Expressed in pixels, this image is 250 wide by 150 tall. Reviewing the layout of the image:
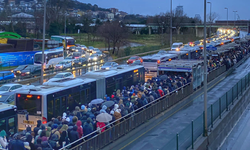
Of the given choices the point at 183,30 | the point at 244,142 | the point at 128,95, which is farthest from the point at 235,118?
the point at 183,30

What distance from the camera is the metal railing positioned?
41.1 feet

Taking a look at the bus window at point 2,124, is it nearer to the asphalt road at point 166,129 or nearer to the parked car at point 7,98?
the asphalt road at point 166,129

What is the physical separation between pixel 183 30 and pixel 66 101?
10128cm

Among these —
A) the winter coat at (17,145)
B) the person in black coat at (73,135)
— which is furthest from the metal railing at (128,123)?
the winter coat at (17,145)

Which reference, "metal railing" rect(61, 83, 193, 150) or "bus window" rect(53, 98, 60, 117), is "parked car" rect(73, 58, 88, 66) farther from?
"bus window" rect(53, 98, 60, 117)

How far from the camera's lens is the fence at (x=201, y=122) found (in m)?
12.0

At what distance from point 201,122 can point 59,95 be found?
685 centimetres

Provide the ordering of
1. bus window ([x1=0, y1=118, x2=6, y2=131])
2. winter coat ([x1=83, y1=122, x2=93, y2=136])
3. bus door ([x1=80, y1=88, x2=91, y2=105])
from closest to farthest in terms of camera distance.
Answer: winter coat ([x1=83, y1=122, x2=93, y2=136])
bus window ([x1=0, y1=118, x2=6, y2=131])
bus door ([x1=80, y1=88, x2=91, y2=105])

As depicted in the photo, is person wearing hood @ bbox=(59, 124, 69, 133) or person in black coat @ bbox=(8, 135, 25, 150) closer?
person in black coat @ bbox=(8, 135, 25, 150)

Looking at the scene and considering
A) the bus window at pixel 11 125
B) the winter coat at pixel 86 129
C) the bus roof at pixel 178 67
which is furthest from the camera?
the bus roof at pixel 178 67

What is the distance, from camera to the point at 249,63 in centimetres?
4722

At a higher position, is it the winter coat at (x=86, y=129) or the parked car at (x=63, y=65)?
the parked car at (x=63, y=65)

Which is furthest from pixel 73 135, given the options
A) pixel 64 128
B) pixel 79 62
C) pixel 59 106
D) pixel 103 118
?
pixel 79 62

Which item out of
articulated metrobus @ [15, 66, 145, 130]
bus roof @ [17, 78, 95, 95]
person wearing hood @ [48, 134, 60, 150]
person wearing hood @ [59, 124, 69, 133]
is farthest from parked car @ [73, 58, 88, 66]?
person wearing hood @ [48, 134, 60, 150]
